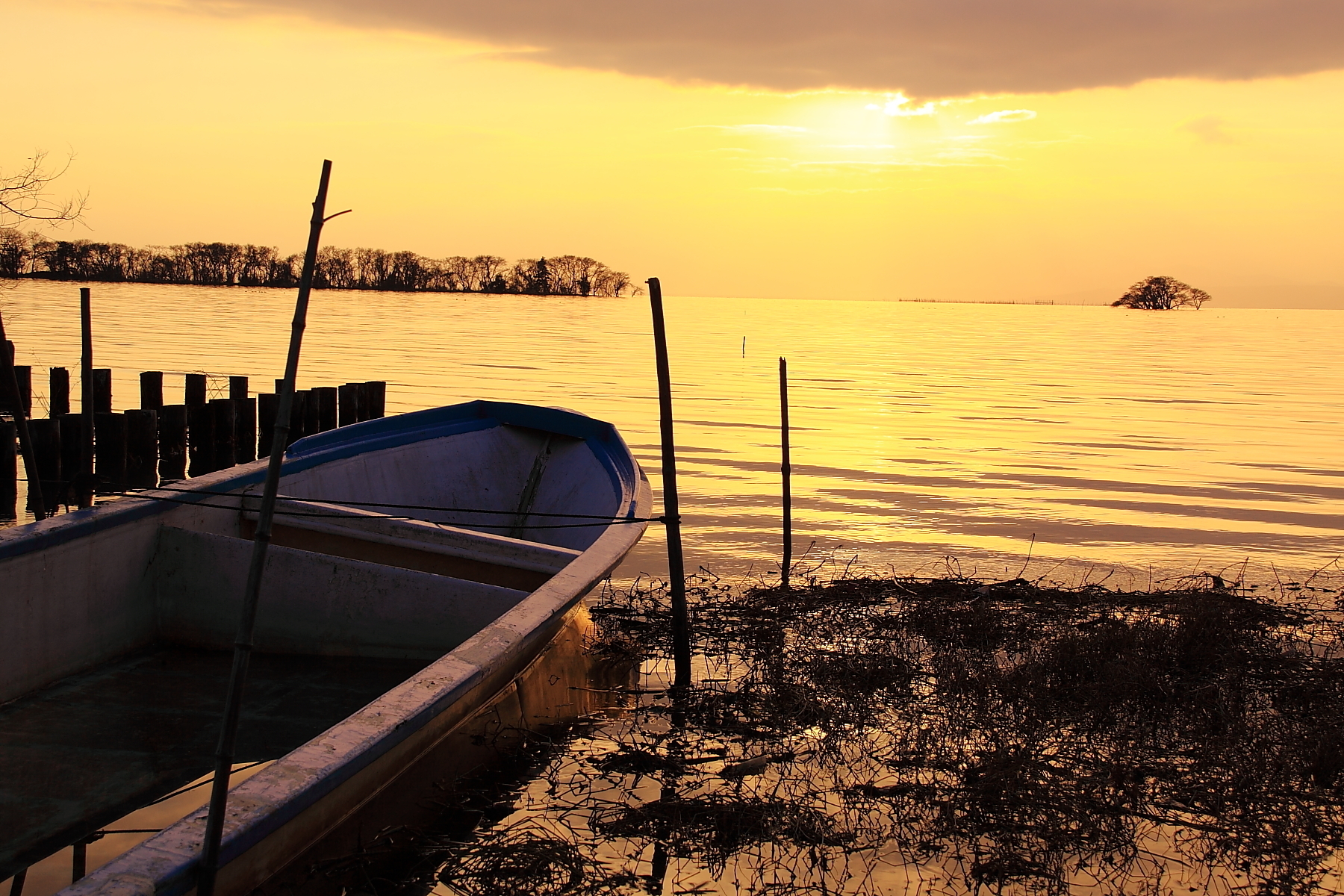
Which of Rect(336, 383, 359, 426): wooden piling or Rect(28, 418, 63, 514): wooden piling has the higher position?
Rect(336, 383, 359, 426): wooden piling

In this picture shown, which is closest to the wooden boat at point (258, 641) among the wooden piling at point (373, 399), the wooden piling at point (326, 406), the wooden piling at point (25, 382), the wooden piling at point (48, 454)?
the wooden piling at point (48, 454)

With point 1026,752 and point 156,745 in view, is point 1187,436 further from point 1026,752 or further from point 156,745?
point 156,745

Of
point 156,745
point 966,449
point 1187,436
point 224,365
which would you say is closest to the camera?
point 156,745

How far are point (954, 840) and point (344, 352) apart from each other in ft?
120

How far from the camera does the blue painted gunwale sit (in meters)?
5.85

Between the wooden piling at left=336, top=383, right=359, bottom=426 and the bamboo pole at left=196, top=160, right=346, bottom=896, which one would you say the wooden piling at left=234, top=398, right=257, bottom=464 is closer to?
the wooden piling at left=336, top=383, right=359, bottom=426

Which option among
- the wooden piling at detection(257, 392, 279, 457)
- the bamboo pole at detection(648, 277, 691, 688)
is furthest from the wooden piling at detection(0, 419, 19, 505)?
the bamboo pole at detection(648, 277, 691, 688)

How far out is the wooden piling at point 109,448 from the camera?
12695 mm

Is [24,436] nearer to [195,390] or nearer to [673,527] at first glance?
[195,390]

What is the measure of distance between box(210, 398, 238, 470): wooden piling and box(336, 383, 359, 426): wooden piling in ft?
5.10

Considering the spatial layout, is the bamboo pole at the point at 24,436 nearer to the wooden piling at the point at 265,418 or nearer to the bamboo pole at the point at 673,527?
the wooden piling at the point at 265,418

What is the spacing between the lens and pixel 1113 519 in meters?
14.2

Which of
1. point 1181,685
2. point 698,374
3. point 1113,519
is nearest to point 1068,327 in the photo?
point 698,374

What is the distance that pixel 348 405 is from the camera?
15852mm
